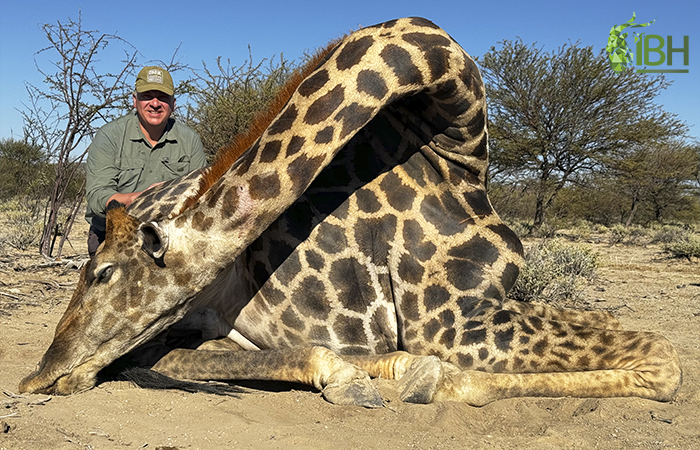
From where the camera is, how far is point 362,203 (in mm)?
3463

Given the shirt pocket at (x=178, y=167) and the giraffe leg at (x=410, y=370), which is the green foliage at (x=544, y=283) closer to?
the giraffe leg at (x=410, y=370)

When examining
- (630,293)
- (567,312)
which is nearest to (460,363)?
(567,312)

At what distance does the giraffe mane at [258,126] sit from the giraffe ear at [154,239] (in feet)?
0.69

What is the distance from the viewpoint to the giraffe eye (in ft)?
10.3

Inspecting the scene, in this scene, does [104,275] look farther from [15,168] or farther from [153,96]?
[15,168]

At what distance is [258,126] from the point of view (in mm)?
3102

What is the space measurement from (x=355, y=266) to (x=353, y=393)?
0.80m

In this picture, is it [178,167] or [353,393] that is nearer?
[353,393]

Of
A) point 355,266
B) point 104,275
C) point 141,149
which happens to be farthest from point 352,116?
point 141,149

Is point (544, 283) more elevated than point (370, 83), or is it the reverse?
point (370, 83)

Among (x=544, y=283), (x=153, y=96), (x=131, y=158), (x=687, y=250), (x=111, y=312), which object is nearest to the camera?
(x=111, y=312)

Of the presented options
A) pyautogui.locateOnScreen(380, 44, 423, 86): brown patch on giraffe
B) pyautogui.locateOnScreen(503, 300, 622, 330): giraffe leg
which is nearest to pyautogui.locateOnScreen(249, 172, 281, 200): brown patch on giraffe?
pyautogui.locateOnScreen(380, 44, 423, 86): brown patch on giraffe

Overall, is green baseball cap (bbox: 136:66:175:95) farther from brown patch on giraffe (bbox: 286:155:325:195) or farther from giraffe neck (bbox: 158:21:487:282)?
brown patch on giraffe (bbox: 286:155:325:195)

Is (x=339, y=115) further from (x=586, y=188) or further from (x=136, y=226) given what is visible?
(x=586, y=188)
